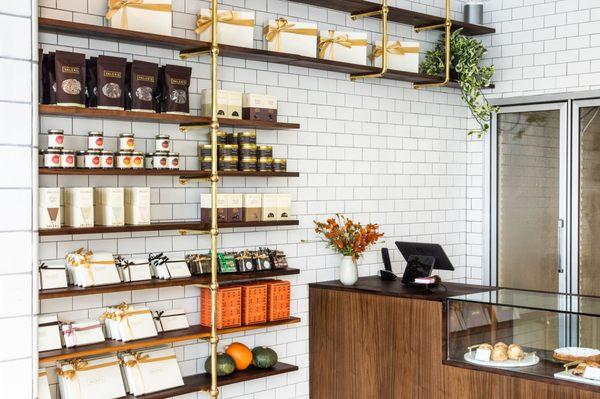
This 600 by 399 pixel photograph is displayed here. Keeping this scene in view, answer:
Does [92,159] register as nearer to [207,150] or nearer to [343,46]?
[207,150]

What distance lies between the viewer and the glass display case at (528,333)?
12.6ft

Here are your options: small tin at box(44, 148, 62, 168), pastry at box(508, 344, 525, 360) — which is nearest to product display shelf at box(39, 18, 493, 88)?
small tin at box(44, 148, 62, 168)

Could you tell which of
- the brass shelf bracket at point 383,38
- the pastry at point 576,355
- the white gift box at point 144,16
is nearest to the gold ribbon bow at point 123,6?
the white gift box at point 144,16

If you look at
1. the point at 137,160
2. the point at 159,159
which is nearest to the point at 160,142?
the point at 159,159

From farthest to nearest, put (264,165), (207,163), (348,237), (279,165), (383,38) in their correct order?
(383,38) < (348,237) < (279,165) < (264,165) < (207,163)

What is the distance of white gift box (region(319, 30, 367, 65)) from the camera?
539 cm

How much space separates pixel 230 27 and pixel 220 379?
2108mm

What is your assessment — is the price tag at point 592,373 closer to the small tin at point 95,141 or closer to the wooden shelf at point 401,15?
the small tin at point 95,141

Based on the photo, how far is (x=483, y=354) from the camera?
4305 mm

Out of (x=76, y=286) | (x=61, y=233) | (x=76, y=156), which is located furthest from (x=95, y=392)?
(x=76, y=156)

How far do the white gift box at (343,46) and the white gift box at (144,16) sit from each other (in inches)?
53.2

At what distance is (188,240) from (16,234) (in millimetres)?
2187

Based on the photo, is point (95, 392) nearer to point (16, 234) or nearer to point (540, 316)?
point (16, 234)

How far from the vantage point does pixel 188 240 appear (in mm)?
4727
